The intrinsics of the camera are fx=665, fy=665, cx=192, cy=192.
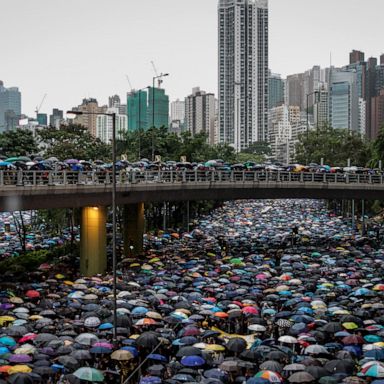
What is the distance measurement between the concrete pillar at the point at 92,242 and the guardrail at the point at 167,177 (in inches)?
85.3

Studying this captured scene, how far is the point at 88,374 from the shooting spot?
17.7m

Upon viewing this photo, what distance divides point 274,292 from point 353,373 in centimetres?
1217

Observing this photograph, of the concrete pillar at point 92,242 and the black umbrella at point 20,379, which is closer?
the black umbrella at point 20,379

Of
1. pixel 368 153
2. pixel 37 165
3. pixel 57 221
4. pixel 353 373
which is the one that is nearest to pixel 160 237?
pixel 57 221

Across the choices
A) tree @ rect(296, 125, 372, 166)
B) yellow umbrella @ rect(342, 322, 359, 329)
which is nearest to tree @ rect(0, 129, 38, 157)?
tree @ rect(296, 125, 372, 166)

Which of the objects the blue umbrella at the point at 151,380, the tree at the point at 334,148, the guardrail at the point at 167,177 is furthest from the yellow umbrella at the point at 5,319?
the tree at the point at 334,148

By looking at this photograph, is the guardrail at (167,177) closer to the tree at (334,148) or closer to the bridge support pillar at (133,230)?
the bridge support pillar at (133,230)

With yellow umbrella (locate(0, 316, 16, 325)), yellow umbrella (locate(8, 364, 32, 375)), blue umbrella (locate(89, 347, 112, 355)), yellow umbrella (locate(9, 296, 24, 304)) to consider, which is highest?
yellow umbrella (locate(8, 364, 32, 375))

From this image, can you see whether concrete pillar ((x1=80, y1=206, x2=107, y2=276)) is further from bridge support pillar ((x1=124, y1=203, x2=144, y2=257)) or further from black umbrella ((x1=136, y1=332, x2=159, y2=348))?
black umbrella ((x1=136, y1=332, x2=159, y2=348))

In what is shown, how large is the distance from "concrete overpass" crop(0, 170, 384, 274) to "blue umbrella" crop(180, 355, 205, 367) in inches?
599

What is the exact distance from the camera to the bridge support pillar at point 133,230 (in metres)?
47.5

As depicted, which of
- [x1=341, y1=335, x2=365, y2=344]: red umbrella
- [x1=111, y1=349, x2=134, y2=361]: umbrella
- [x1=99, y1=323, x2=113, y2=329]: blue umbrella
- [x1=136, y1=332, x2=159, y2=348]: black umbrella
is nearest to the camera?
[x1=111, y1=349, x2=134, y2=361]: umbrella

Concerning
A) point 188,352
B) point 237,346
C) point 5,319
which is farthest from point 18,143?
point 188,352

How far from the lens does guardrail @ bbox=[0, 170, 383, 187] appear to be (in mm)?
33594
